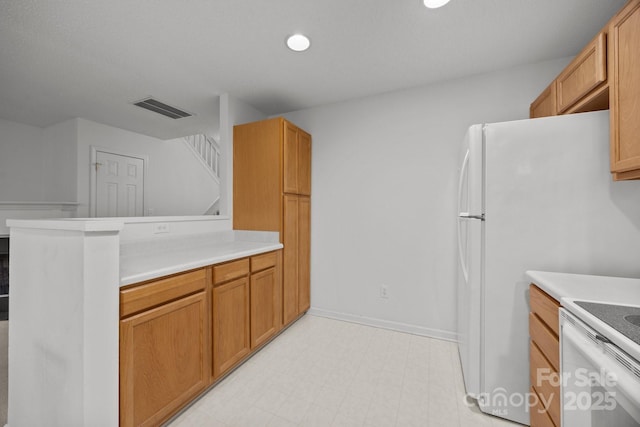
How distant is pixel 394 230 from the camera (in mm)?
2592

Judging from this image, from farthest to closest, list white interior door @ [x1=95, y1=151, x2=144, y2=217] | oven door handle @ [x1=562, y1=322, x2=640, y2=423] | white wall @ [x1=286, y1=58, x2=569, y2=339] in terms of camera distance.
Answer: white interior door @ [x1=95, y1=151, x2=144, y2=217] → white wall @ [x1=286, y1=58, x2=569, y2=339] → oven door handle @ [x1=562, y1=322, x2=640, y2=423]

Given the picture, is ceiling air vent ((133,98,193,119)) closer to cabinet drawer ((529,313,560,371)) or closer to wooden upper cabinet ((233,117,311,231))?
wooden upper cabinet ((233,117,311,231))

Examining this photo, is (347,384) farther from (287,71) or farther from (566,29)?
(566,29)

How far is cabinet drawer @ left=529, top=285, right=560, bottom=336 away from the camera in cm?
105

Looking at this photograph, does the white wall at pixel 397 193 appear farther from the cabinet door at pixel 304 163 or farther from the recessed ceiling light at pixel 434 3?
the recessed ceiling light at pixel 434 3

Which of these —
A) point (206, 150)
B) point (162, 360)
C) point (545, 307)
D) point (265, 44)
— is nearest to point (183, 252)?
point (162, 360)

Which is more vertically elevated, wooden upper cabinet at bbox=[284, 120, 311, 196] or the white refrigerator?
wooden upper cabinet at bbox=[284, 120, 311, 196]

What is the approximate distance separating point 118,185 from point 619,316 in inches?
205

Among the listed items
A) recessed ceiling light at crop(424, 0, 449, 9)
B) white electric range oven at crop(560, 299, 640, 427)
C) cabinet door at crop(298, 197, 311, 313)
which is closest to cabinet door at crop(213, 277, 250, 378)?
cabinet door at crop(298, 197, 311, 313)

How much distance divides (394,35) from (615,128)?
4.44 ft

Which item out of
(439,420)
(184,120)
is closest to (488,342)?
(439,420)

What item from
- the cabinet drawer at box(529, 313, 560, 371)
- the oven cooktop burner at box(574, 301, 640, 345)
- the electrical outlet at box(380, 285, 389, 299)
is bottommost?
the electrical outlet at box(380, 285, 389, 299)

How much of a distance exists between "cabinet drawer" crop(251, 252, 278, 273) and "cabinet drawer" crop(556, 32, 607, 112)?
2343 mm

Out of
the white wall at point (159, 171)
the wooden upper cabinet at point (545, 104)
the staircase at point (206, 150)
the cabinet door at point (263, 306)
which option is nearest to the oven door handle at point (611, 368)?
the wooden upper cabinet at point (545, 104)
